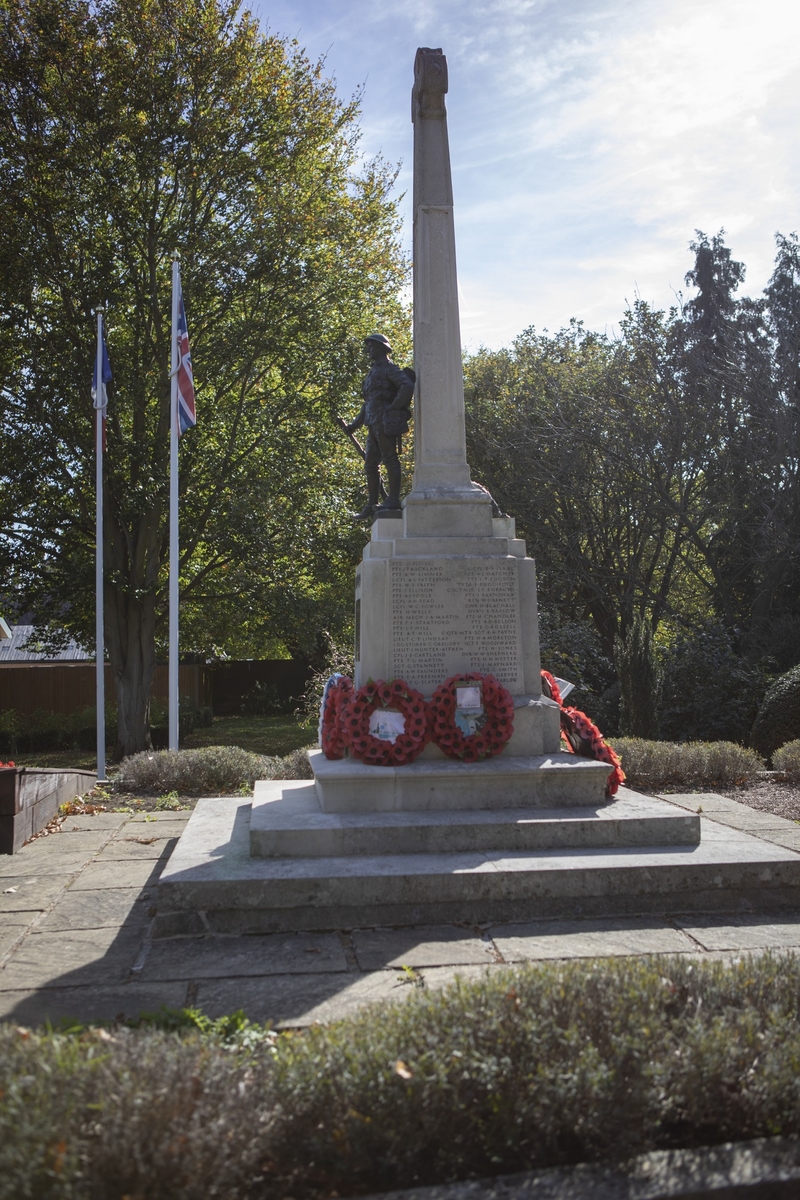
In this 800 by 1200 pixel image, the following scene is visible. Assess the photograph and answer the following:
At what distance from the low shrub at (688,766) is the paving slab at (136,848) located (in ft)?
17.1

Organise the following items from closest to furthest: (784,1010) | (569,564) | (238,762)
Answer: (784,1010), (238,762), (569,564)

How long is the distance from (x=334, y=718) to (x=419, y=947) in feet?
9.10

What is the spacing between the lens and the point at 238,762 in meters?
10.2

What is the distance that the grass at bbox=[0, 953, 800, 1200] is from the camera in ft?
7.49

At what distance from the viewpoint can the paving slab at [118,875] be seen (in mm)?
5832

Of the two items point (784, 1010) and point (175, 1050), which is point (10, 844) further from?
point (784, 1010)

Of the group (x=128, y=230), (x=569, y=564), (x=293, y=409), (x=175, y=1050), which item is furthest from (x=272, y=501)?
(x=175, y=1050)

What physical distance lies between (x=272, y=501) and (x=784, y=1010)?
53.0 ft

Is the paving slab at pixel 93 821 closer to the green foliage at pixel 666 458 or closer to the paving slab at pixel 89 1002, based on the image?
the paving slab at pixel 89 1002

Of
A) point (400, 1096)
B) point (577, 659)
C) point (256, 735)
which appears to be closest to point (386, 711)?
point (400, 1096)

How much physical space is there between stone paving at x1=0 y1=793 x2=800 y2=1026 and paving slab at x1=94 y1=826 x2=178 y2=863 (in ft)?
2.16

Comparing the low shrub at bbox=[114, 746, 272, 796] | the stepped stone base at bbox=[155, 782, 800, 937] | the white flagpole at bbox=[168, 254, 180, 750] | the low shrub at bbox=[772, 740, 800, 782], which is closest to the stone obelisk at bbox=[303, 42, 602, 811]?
the stepped stone base at bbox=[155, 782, 800, 937]

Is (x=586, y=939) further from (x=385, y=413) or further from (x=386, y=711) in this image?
(x=385, y=413)

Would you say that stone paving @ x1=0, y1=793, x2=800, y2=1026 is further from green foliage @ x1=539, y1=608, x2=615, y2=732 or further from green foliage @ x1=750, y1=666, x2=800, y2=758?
green foliage @ x1=539, y1=608, x2=615, y2=732
